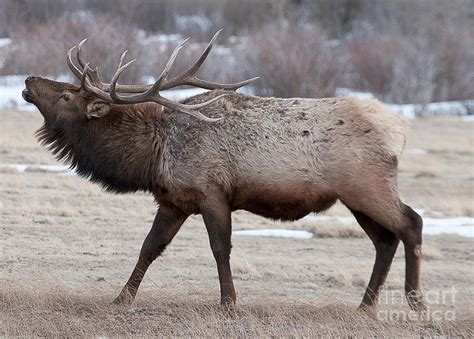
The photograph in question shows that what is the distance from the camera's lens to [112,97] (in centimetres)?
910

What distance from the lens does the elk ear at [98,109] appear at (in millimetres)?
9375

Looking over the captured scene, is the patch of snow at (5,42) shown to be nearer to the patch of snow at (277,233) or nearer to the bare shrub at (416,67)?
the bare shrub at (416,67)

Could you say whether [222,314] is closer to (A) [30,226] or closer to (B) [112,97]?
(B) [112,97]

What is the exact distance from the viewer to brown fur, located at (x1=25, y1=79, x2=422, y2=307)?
891cm

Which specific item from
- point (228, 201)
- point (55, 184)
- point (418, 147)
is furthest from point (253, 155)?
point (418, 147)

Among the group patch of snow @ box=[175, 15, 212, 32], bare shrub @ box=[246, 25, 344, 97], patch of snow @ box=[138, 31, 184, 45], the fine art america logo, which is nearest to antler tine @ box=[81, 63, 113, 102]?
the fine art america logo

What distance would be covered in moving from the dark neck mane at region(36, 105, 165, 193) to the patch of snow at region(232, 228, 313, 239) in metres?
4.83

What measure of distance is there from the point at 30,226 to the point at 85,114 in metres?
3.92

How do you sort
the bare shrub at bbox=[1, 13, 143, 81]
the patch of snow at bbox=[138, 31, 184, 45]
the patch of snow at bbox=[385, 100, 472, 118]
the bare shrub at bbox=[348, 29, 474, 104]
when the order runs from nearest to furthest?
1. the bare shrub at bbox=[1, 13, 143, 81]
2. the patch of snow at bbox=[385, 100, 472, 118]
3. the bare shrub at bbox=[348, 29, 474, 104]
4. the patch of snow at bbox=[138, 31, 184, 45]

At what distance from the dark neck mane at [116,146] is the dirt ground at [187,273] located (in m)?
1.08

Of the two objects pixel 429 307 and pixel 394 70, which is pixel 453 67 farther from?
pixel 429 307

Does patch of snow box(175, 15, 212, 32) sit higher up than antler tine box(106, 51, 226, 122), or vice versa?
antler tine box(106, 51, 226, 122)

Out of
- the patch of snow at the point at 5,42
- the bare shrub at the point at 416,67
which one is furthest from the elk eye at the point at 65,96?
the bare shrub at the point at 416,67

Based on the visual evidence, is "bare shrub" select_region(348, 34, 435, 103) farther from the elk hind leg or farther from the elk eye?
the elk eye
